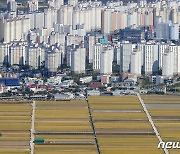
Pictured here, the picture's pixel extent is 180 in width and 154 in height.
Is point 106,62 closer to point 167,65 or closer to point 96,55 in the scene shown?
point 96,55

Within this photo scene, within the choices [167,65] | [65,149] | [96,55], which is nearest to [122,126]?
[65,149]

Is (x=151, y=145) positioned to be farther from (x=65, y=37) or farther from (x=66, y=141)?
(x=65, y=37)

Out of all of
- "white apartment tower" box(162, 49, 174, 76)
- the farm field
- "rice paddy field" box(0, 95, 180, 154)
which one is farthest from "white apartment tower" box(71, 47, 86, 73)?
the farm field

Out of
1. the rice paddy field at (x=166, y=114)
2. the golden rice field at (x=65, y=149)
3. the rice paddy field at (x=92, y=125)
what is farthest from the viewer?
the rice paddy field at (x=166, y=114)

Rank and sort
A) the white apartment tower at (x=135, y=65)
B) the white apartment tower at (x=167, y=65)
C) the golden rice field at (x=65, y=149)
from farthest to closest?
the white apartment tower at (x=135, y=65)
the white apartment tower at (x=167, y=65)
the golden rice field at (x=65, y=149)

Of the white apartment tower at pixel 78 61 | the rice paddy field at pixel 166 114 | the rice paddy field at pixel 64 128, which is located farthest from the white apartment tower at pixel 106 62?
the rice paddy field at pixel 64 128

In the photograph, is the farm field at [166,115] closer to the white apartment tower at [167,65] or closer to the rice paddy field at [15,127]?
the rice paddy field at [15,127]

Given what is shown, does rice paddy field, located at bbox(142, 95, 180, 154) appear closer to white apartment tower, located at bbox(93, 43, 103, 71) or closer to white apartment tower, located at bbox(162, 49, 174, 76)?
white apartment tower, located at bbox(162, 49, 174, 76)
